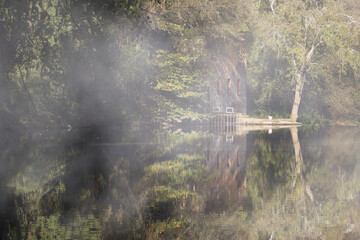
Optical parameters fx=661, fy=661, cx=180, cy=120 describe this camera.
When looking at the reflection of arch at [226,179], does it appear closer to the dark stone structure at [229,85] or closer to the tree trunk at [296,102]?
the dark stone structure at [229,85]

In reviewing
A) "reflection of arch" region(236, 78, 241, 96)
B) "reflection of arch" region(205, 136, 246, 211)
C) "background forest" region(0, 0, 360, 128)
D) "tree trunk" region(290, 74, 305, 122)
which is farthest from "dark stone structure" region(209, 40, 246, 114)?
"reflection of arch" region(205, 136, 246, 211)

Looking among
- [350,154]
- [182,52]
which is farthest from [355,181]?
[182,52]

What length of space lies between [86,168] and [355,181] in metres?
5.89

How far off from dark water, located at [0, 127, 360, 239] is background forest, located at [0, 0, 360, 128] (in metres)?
7.63

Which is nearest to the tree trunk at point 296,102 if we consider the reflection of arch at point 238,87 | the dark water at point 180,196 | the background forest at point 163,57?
the background forest at point 163,57

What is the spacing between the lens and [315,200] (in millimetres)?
9484

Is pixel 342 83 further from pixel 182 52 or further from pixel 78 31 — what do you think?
pixel 78 31

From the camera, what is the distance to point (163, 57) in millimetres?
41375

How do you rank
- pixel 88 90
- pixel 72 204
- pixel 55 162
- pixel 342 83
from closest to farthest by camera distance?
pixel 72 204 < pixel 55 162 < pixel 88 90 < pixel 342 83

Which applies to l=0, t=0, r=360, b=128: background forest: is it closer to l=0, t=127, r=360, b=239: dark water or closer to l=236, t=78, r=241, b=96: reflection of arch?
l=236, t=78, r=241, b=96: reflection of arch

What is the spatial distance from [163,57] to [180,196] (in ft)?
105

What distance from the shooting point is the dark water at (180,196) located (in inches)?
288

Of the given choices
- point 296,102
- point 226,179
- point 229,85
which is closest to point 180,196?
point 226,179

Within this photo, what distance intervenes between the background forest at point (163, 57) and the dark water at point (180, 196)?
300 inches
